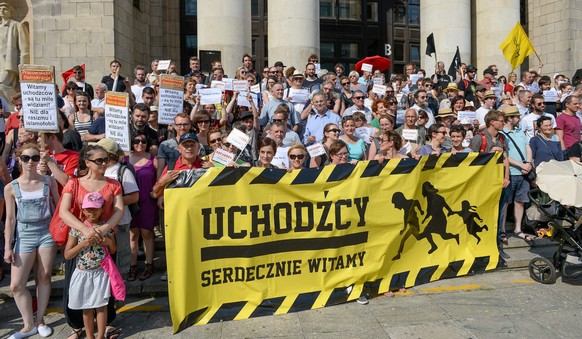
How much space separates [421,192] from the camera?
6668mm

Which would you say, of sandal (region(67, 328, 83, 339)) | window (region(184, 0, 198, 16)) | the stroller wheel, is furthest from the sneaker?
window (region(184, 0, 198, 16))

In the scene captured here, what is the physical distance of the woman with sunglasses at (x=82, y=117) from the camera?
8203 mm

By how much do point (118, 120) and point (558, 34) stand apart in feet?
60.8

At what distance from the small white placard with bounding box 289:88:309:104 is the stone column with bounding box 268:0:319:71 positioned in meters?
4.86

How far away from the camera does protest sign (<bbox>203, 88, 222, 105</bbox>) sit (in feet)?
28.4

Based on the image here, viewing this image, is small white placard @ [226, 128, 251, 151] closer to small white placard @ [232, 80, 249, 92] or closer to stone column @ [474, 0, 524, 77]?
small white placard @ [232, 80, 249, 92]

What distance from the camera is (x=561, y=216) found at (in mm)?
6715

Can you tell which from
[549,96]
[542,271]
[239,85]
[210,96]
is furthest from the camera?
[549,96]

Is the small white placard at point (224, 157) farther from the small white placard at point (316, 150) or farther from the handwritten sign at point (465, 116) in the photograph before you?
the handwritten sign at point (465, 116)

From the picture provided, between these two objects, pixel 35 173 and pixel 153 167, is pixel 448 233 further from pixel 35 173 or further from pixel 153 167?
pixel 35 173

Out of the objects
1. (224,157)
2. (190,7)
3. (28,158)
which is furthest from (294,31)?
(28,158)

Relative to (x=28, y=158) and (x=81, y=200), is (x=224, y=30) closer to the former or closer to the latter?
(x=28, y=158)

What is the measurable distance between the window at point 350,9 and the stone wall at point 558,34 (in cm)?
699

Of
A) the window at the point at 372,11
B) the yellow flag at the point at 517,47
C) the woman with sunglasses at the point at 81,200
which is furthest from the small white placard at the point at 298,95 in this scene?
the window at the point at 372,11
